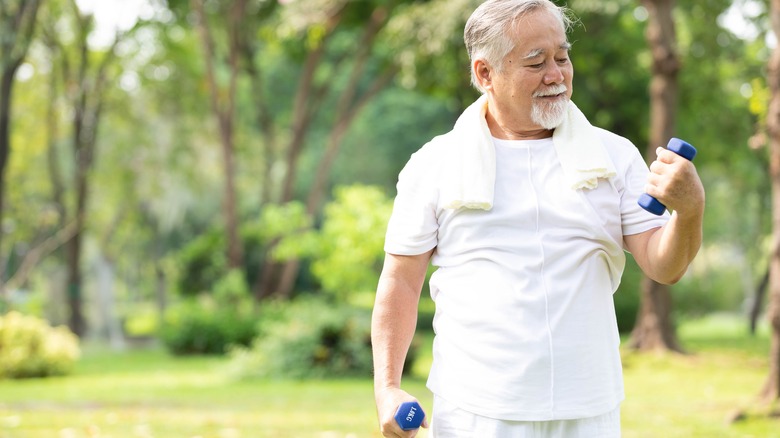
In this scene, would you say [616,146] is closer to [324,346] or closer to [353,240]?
[324,346]

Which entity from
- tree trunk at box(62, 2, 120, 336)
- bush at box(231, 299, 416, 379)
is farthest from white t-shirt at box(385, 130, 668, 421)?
→ tree trunk at box(62, 2, 120, 336)

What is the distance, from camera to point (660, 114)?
14.8m

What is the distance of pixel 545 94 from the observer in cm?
274

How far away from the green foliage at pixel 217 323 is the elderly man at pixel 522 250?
18108 millimetres

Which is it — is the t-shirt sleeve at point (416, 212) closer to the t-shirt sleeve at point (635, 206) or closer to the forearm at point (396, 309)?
the forearm at point (396, 309)

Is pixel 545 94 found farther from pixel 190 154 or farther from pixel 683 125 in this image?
pixel 190 154

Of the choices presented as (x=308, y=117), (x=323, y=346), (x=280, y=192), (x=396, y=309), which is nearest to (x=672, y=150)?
(x=396, y=309)

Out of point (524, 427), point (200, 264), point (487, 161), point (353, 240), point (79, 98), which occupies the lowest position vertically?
point (200, 264)

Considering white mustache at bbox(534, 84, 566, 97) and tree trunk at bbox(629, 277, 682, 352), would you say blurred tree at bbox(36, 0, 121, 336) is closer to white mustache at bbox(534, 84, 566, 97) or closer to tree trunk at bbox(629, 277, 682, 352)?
tree trunk at bbox(629, 277, 682, 352)

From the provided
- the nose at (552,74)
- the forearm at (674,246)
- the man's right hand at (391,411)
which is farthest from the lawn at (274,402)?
the nose at (552,74)

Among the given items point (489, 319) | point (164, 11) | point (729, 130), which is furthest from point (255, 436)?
point (164, 11)

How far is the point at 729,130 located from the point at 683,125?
135 centimetres

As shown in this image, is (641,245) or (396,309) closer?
(641,245)

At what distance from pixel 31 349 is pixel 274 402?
246 inches
